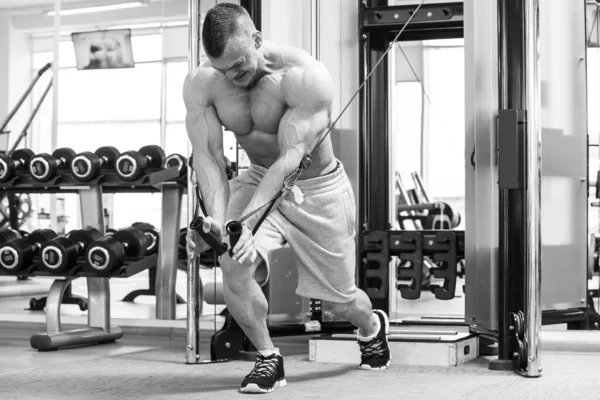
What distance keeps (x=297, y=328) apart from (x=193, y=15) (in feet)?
4.67

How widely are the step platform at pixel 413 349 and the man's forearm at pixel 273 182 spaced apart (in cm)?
101

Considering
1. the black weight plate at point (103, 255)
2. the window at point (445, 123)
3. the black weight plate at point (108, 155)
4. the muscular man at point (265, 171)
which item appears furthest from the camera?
the window at point (445, 123)

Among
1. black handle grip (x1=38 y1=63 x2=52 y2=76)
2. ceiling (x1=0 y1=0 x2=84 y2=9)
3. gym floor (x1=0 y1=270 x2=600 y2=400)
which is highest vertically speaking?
ceiling (x1=0 y1=0 x2=84 y2=9)

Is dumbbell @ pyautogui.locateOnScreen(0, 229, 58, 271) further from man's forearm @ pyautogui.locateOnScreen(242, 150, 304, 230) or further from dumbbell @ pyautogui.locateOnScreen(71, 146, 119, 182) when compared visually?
man's forearm @ pyautogui.locateOnScreen(242, 150, 304, 230)

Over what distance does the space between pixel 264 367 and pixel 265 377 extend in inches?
2.1

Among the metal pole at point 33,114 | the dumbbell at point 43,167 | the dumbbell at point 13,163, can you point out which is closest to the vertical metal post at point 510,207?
the dumbbell at point 43,167

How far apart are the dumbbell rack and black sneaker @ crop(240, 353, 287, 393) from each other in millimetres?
1522

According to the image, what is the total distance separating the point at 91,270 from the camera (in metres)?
4.27

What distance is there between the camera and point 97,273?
13.9 feet

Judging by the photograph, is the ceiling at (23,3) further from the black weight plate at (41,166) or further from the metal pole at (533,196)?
the metal pole at (533,196)

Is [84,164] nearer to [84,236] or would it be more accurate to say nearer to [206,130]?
[84,236]

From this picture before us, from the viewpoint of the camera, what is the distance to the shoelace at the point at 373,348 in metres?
3.36

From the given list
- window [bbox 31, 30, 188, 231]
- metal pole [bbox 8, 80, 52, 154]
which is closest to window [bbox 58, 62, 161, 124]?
window [bbox 31, 30, 188, 231]

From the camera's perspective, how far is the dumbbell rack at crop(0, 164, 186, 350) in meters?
4.23
